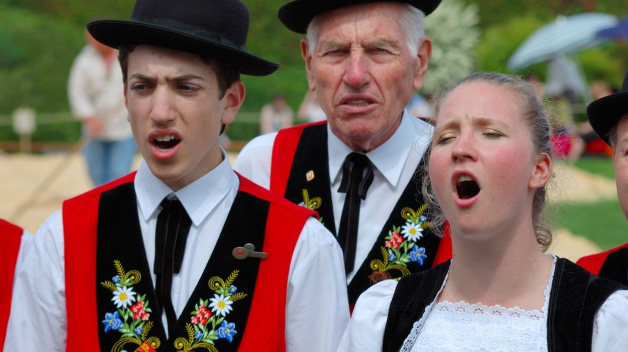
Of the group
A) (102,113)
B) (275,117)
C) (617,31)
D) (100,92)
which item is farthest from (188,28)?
(617,31)

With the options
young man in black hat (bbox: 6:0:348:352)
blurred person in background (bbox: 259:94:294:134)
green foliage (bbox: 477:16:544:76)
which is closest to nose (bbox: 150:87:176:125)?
young man in black hat (bbox: 6:0:348:352)

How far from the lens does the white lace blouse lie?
7.10ft

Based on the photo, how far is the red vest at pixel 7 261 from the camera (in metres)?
3.12

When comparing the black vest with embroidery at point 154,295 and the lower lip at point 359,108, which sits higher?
the lower lip at point 359,108

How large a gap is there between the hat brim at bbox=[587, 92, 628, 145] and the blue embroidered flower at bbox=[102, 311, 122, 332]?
1551 millimetres

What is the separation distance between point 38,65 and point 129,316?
2123 centimetres

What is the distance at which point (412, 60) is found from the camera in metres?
3.38

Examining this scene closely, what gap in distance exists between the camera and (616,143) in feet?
8.96

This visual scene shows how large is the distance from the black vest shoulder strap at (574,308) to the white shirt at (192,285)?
722 mm

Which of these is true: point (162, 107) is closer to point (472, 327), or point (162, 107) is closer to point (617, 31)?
point (472, 327)

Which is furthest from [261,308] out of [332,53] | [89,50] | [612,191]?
[612,191]

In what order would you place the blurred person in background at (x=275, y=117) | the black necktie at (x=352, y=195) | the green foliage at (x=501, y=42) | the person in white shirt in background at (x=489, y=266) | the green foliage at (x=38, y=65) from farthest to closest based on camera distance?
the green foliage at (x=501, y=42), the green foliage at (x=38, y=65), the blurred person in background at (x=275, y=117), the black necktie at (x=352, y=195), the person in white shirt in background at (x=489, y=266)

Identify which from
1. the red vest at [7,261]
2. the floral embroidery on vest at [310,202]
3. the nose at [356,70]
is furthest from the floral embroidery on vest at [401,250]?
the red vest at [7,261]

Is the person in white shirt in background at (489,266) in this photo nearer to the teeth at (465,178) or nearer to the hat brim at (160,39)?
the teeth at (465,178)
